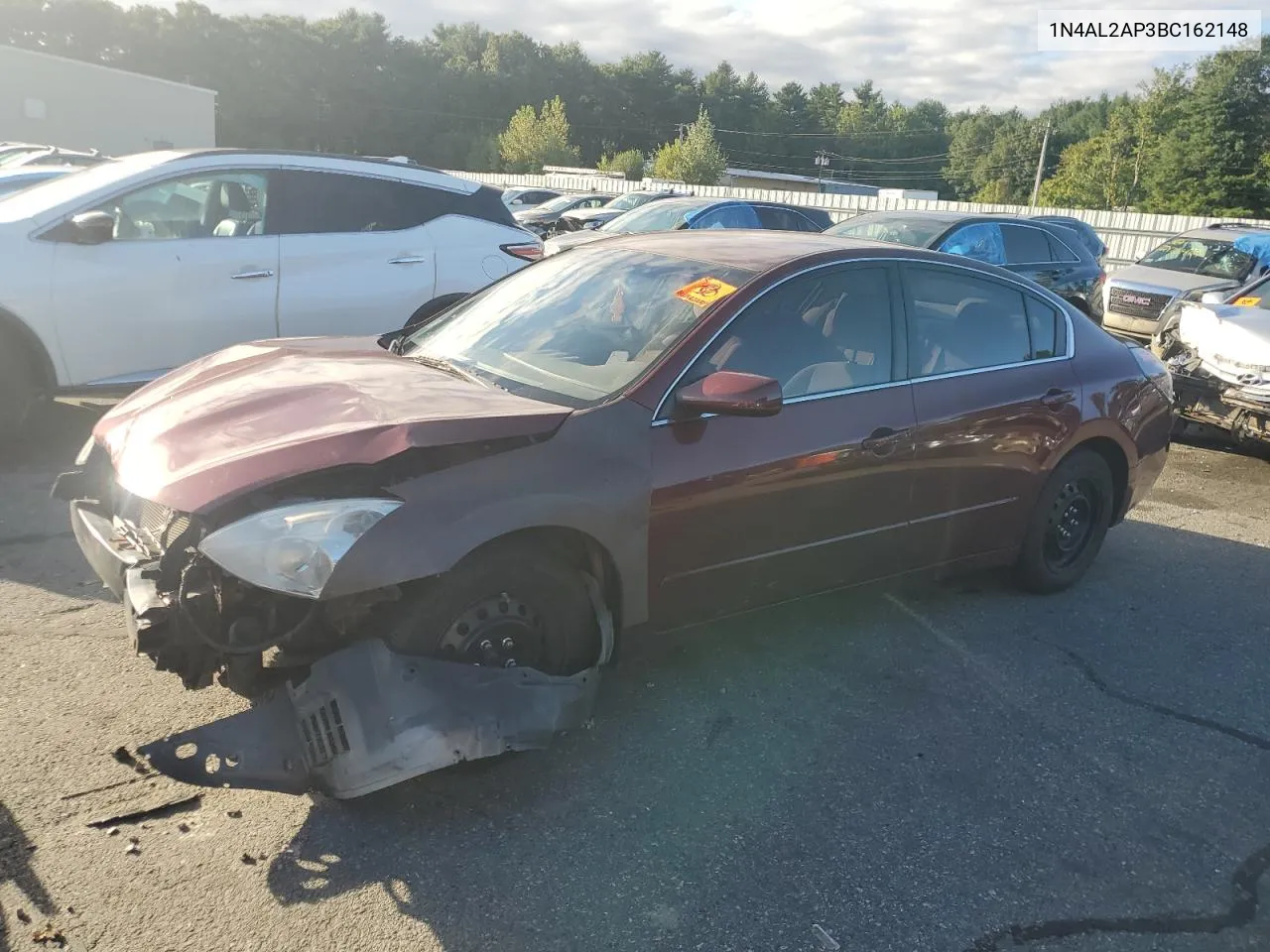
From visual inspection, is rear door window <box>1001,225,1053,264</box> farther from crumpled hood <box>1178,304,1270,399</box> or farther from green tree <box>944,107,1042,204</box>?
green tree <box>944,107,1042,204</box>

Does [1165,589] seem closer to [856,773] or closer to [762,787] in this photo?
[856,773]

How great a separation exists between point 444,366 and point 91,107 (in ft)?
127

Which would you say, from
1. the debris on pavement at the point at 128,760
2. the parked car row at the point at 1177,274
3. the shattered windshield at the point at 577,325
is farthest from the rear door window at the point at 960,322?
the parked car row at the point at 1177,274

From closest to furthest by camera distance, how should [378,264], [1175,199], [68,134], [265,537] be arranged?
[265,537] < [378,264] < [68,134] < [1175,199]

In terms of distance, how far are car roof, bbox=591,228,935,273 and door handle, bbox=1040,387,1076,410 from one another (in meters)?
0.74

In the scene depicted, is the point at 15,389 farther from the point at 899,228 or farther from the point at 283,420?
the point at 899,228

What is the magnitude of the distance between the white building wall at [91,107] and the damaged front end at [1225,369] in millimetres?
36160

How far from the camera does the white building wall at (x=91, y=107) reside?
3247cm

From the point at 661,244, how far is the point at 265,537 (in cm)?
227

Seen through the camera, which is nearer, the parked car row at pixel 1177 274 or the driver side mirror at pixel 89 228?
the driver side mirror at pixel 89 228

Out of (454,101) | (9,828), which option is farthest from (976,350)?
(454,101)

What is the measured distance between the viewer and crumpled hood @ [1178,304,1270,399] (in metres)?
7.50

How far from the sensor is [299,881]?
2.56 m

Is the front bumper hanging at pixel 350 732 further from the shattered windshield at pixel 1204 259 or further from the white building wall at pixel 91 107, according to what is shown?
the white building wall at pixel 91 107
